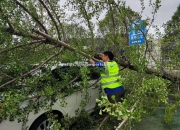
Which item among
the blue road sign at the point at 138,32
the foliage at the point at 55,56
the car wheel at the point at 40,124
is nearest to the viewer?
the foliage at the point at 55,56

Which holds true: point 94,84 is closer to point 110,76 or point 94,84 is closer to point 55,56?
point 110,76

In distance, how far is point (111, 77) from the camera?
10.2 ft

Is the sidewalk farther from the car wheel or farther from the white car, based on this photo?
the car wheel

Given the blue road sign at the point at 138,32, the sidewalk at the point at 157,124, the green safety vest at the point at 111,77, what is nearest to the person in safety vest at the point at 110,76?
the green safety vest at the point at 111,77

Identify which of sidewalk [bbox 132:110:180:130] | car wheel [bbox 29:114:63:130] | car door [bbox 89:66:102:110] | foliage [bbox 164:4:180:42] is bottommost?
sidewalk [bbox 132:110:180:130]

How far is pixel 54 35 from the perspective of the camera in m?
3.04

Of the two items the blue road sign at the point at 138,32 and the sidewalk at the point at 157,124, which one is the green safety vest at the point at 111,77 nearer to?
the blue road sign at the point at 138,32

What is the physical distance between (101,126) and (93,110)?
1.12 m

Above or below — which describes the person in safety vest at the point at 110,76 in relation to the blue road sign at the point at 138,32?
below

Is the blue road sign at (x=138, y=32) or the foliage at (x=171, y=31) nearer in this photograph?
the blue road sign at (x=138, y=32)

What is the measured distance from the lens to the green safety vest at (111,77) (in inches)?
119

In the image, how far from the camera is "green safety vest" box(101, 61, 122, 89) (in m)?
3.02

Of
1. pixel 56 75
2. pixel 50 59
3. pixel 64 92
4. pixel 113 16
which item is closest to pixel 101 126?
pixel 64 92

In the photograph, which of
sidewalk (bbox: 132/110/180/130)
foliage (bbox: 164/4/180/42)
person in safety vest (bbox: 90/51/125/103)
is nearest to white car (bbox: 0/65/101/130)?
person in safety vest (bbox: 90/51/125/103)
